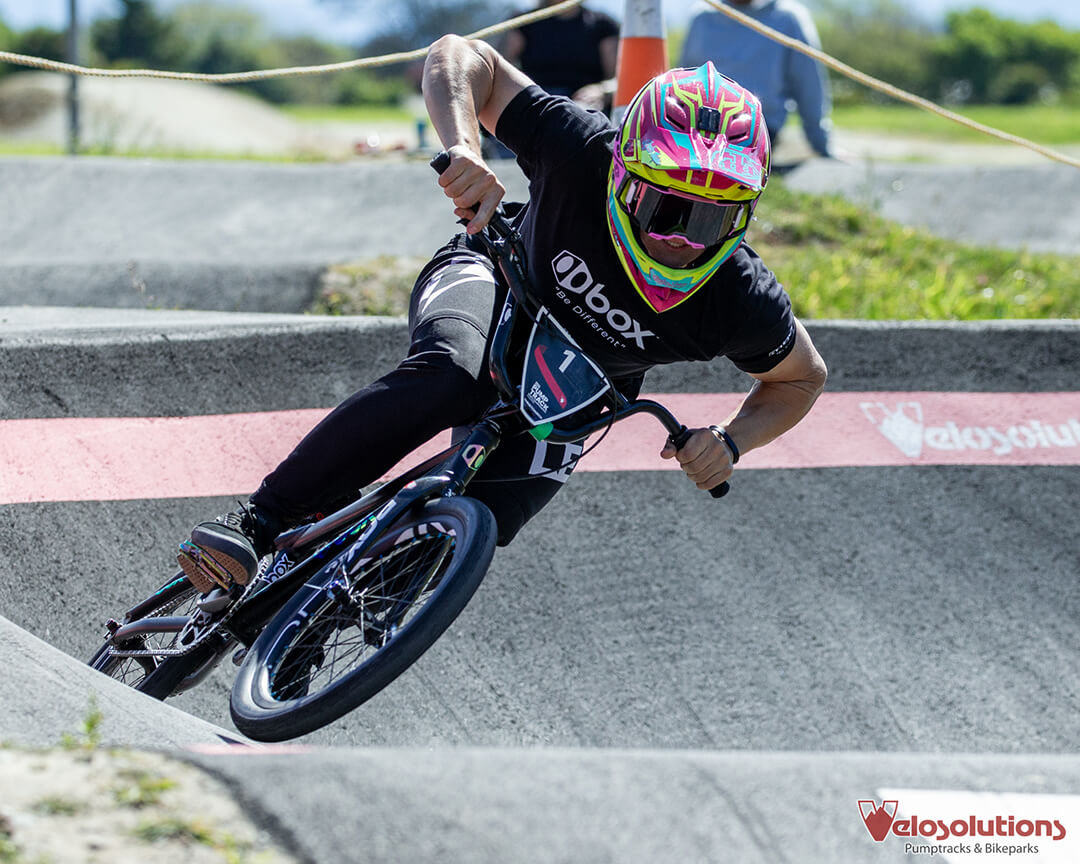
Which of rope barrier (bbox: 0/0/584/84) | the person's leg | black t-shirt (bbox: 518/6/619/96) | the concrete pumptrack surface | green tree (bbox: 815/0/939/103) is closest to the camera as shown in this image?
the person's leg

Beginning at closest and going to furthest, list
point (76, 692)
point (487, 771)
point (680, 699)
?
point (487, 771), point (76, 692), point (680, 699)

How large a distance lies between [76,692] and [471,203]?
1.58m

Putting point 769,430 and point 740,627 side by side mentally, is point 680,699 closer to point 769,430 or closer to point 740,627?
point 740,627

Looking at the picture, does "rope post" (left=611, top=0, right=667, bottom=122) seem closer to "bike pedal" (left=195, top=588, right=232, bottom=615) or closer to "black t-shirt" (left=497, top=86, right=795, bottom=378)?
"black t-shirt" (left=497, top=86, right=795, bottom=378)

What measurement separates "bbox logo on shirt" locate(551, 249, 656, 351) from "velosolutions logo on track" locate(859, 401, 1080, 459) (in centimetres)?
233

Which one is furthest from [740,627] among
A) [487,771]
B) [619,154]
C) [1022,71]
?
[1022,71]

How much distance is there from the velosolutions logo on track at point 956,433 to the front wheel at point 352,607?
2.92 m

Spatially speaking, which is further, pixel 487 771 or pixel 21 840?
pixel 487 771

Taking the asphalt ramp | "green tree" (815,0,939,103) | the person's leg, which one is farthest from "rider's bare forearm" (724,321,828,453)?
"green tree" (815,0,939,103)

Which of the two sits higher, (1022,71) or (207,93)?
(207,93)

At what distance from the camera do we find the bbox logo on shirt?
3.51m

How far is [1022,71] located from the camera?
61469mm

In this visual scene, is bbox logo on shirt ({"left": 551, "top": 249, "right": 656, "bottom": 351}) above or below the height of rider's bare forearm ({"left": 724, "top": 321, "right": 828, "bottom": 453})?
above

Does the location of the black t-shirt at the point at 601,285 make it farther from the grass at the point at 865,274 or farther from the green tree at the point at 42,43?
the green tree at the point at 42,43
